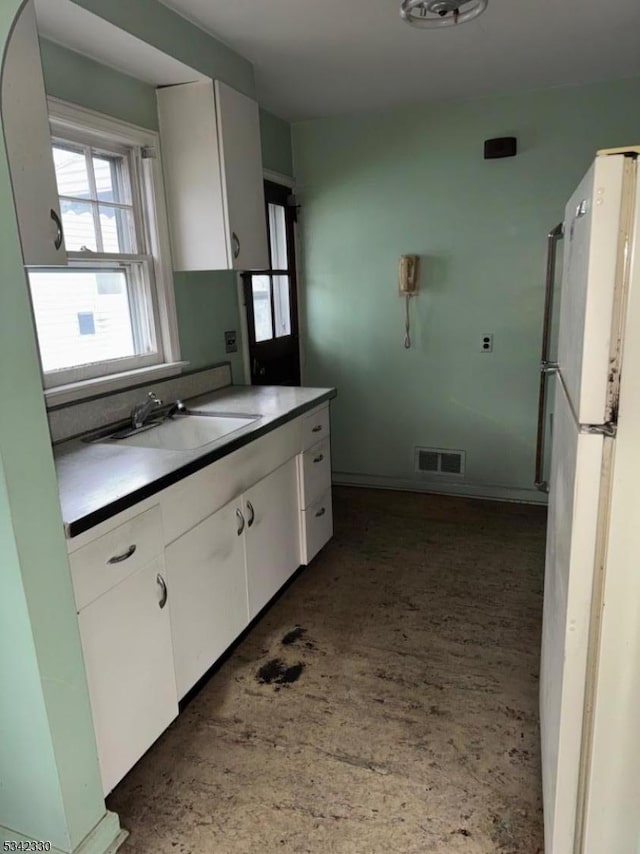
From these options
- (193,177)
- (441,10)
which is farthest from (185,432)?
(441,10)

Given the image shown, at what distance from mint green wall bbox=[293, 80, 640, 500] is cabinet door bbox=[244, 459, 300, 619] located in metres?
1.45

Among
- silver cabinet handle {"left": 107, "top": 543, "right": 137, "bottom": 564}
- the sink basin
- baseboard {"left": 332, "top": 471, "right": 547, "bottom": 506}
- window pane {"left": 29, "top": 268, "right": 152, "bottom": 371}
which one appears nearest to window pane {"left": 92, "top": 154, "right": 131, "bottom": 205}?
window pane {"left": 29, "top": 268, "right": 152, "bottom": 371}

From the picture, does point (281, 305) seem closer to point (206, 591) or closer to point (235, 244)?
point (235, 244)

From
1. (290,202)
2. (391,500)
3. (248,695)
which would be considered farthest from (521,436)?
(248,695)

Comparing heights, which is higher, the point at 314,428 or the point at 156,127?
the point at 156,127

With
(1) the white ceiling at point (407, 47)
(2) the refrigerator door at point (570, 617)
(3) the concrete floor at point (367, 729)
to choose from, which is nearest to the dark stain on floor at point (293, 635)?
(3) the concrete floor at point (367, 729)

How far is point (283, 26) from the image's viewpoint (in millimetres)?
2359

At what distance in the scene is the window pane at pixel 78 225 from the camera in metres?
2.28

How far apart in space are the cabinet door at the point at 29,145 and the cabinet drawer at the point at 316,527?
1.66 m

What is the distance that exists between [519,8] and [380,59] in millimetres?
695

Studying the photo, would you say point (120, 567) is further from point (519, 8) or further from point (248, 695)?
point (519, 8)

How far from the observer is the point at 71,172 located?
2303 mm

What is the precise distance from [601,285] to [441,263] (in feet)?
9.21

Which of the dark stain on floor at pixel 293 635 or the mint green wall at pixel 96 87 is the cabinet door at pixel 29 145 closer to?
the mint green wall at pixel 96 87
